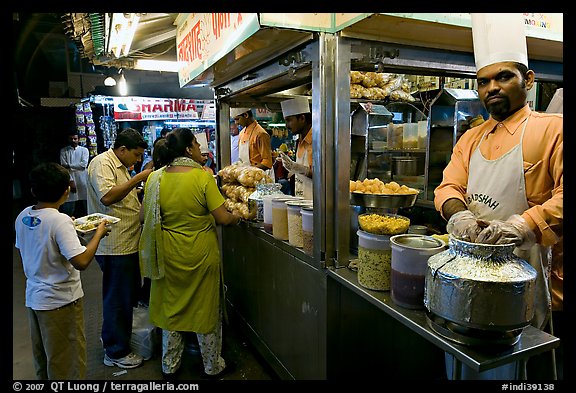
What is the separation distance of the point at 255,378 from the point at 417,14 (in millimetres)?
2507

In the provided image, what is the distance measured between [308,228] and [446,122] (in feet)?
9.46

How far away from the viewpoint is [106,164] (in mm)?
2863

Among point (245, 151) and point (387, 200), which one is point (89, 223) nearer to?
point (387, 200)

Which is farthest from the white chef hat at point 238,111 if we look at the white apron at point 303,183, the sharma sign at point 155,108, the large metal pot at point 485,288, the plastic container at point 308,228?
the sharma sign at point 155,108

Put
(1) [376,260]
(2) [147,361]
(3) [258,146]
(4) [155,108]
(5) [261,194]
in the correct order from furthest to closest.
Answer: (4) [155,108]
(3) [258,146]
(2) [147,361]
(5) [261,194]
(1) [376,260]

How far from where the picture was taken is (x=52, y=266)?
2059mm

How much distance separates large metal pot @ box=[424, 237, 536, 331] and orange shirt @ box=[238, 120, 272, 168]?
3.39 m

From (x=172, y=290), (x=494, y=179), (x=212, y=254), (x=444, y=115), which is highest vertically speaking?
(x=444, y=115)

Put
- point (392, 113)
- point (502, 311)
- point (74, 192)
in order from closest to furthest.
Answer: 1. point (502, 311)
2. point (392, 113)
3. point (74, 192)

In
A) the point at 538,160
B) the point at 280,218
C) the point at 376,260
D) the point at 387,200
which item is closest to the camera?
the point at 538,160

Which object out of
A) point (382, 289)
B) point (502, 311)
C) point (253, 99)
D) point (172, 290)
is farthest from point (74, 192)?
point (502, 311)

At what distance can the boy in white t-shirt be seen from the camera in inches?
79.8

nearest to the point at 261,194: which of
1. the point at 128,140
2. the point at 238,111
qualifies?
the point at 128,140
